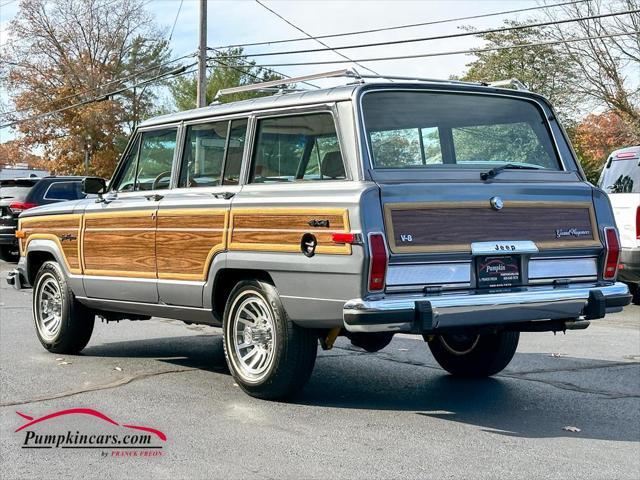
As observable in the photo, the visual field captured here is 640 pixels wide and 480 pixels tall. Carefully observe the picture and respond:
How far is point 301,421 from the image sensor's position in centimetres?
612

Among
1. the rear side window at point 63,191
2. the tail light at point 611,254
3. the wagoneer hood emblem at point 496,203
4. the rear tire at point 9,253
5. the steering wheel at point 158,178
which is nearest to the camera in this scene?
the wagoneer hood emblem at point 496,203

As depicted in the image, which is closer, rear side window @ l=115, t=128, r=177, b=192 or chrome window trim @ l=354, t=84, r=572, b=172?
chrome window trim @ l=354, t=84, r=572, b=172

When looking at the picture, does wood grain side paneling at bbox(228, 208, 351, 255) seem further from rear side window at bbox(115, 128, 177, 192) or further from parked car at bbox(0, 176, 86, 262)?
parked car at bbox(0, 176, 86, 262)

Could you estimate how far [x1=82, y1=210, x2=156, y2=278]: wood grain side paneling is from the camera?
7.58 meters

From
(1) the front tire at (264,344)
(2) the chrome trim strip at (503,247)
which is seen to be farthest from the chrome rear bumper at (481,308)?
(1) the front tire at (264,344)

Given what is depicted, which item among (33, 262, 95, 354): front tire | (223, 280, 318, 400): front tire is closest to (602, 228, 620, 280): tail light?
(223, 280, 318, 400): front tire

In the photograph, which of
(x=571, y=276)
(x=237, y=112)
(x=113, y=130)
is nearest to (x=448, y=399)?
(x=571, y=276)

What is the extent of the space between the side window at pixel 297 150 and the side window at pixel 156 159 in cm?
116

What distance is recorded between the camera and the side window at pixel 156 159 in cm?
783

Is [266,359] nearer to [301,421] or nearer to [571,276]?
[301,421]

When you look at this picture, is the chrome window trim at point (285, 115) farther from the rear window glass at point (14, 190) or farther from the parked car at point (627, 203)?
the rear window glass at point (14, 190)

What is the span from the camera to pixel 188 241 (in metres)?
7.14

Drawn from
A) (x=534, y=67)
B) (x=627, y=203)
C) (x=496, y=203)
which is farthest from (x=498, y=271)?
(x=534, y=67)

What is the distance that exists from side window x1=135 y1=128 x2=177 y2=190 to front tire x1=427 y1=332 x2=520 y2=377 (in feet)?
8.38
